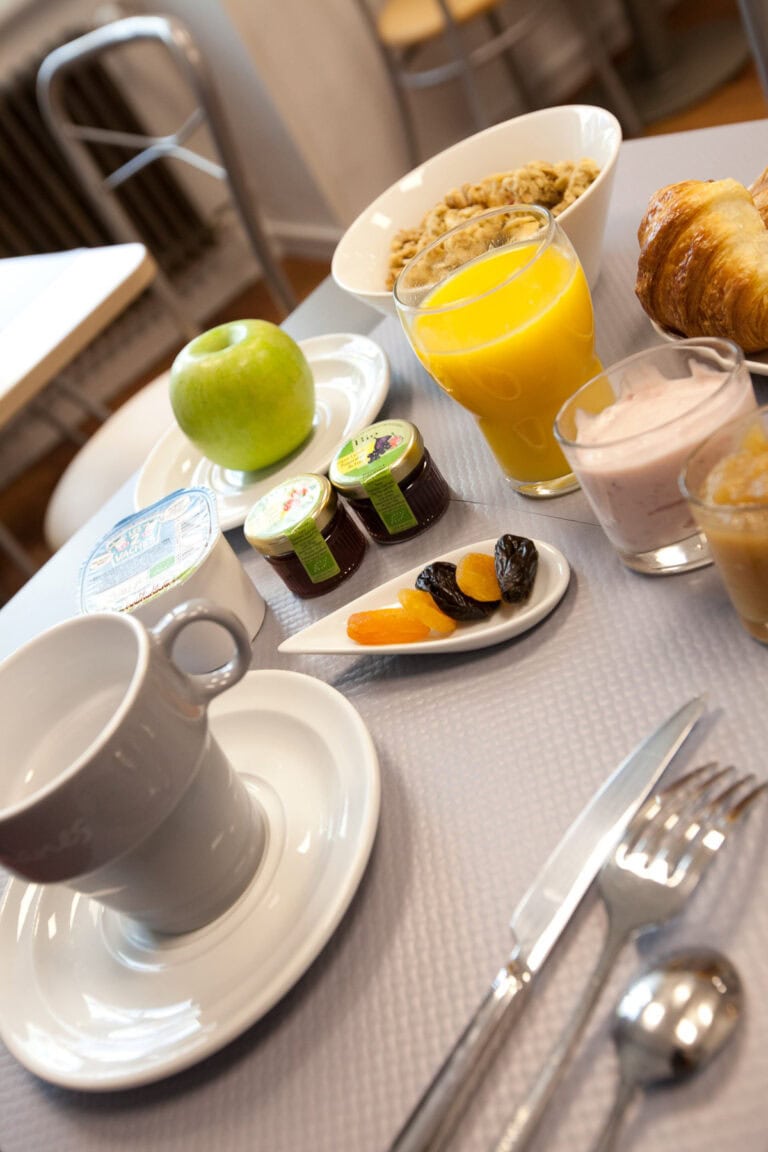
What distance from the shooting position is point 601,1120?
43 centimetres

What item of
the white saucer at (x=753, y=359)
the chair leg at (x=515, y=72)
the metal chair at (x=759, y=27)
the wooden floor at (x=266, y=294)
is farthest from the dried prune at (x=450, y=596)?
the chair leg at (x=515, y=72)

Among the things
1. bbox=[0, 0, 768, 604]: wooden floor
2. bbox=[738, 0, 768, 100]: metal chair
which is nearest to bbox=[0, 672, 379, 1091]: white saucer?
bbox=[738, 0, 768, 100]: metal chair

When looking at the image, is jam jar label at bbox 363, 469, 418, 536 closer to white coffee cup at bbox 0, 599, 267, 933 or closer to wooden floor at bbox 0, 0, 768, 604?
white coffee cup at bbox 0, 599, 267, 933

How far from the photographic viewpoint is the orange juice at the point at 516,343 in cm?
71

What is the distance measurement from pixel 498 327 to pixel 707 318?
16 cm

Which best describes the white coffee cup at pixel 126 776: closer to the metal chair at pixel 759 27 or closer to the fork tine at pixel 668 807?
the fork tine at pixel 668 807

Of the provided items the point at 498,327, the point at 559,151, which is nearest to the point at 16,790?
the point at 498,327

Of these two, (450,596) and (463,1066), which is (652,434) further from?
(463,1066)

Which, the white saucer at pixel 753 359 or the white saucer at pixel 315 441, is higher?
the white saucer at pixel 753 359

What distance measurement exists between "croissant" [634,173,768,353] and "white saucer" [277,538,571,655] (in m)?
0.21

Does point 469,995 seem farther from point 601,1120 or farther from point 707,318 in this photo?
point 707,318

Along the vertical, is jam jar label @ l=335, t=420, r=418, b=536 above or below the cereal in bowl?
below

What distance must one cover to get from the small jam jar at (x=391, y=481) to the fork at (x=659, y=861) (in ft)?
1.12

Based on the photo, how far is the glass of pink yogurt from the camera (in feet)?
1.95
